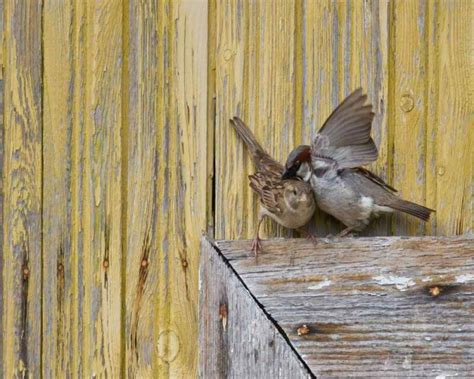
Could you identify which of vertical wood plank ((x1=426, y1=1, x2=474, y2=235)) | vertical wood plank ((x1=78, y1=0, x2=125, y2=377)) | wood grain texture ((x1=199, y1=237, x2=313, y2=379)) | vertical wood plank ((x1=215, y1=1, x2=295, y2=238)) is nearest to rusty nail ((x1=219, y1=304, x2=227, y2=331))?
wood grain texture ((x1=199, y1=237, x2=313, y2=379))

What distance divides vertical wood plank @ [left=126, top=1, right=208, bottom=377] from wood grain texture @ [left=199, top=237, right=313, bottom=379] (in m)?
0.08

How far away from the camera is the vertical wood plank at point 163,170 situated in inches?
109

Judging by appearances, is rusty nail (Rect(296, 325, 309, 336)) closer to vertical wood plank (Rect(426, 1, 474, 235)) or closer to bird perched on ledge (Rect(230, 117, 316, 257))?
bird perched on ledge (Rect(230, 117, 316, 257))

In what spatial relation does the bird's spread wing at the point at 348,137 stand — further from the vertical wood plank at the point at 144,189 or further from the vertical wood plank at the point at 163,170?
the vertical wood plank at the point at 144,189

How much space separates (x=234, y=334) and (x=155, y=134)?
685mm

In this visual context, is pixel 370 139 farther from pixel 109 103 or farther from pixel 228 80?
pixel 109 103

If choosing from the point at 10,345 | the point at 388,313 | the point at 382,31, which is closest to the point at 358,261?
the point at 388,313

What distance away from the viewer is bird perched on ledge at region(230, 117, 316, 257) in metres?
2.61

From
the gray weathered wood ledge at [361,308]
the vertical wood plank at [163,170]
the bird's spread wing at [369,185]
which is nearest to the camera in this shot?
the gray weathered wood ledge at [361,308]

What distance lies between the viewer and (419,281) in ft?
8.31

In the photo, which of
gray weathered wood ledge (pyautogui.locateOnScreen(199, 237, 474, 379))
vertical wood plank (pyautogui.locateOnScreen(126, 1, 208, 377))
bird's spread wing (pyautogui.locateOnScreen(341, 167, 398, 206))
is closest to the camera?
gray weathered wood ledge (pyautogui.locateOnScreen(199, 237, 474, 379))

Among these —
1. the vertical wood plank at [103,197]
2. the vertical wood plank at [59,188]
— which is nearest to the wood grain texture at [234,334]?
the vertical wood plank at [103,197]

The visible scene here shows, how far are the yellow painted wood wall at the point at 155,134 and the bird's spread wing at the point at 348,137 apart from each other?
0.10 meters

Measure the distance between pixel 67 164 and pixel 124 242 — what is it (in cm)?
31
